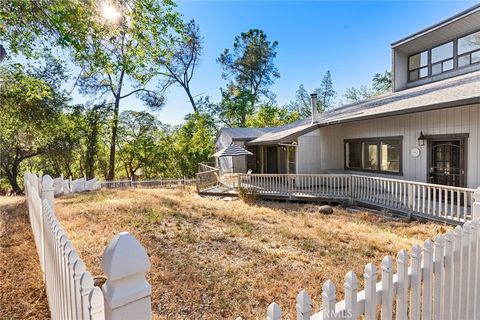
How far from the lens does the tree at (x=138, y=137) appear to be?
29.4 meters

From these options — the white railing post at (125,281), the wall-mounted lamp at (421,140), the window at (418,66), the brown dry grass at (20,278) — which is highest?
the window at (418,66)

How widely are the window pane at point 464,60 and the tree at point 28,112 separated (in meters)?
14.7

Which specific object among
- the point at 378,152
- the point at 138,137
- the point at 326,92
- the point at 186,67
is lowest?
the point at 378,152

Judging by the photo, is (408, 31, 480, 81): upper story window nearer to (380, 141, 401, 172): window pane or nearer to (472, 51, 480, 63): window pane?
(472, 51, 480, 63): window pane

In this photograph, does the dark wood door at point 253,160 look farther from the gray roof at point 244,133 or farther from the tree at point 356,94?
the tree at point 356,94

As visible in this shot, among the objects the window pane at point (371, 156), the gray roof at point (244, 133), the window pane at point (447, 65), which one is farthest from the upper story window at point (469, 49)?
the gray roof at point (244, 133)

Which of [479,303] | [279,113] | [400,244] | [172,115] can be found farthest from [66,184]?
[279,113]

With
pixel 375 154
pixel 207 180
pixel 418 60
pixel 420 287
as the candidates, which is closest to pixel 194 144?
pixel 207 180

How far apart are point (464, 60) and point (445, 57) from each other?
78cm

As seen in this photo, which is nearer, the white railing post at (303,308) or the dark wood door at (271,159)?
the white railing post at (303,308)

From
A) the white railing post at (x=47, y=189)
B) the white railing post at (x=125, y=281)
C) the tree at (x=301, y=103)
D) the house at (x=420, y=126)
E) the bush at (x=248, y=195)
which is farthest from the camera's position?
the tree at (x=301, y=103)

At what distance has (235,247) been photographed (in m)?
5.52

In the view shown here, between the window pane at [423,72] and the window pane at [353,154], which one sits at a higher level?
the window pane at [423,72]

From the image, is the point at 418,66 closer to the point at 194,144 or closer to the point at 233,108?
the point at 194,144
